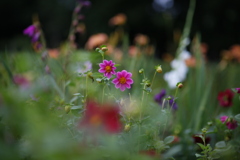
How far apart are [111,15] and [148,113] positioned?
37.8 feet

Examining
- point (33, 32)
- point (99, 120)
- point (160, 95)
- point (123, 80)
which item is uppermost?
point (33, 32)

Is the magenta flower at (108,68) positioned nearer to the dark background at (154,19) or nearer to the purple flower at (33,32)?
the purple flower at (33,32)

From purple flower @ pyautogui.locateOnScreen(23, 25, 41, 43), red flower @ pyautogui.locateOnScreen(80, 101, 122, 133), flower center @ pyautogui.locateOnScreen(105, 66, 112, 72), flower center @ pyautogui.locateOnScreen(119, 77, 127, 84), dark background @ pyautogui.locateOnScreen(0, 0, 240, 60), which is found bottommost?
red flower @ pyautogui.locateOnScreen(80, 101, 122, 133)

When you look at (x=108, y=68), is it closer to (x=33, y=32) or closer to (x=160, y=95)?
(x=160, y=95)

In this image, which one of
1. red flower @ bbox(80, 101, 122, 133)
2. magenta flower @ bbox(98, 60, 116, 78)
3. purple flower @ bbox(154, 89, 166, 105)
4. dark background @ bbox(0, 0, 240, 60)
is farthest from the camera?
dark background @ bbox(0, 0, 240, 60)

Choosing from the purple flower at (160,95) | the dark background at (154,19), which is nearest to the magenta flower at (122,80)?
the purple flower at (160,95)

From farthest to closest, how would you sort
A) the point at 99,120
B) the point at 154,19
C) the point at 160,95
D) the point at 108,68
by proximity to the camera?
1. the point at 154,19
2. the point at 160,95
3. the point at 108,68
4. the point at 99,120

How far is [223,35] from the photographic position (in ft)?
39.4

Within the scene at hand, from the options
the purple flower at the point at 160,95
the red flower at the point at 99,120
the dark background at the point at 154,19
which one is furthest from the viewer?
the dark background at the point at 154,19

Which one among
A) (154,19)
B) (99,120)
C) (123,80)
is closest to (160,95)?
(123,80)

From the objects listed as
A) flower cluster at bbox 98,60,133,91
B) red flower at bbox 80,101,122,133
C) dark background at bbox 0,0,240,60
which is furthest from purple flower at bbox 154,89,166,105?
dark background at bbox 0,0,240,60

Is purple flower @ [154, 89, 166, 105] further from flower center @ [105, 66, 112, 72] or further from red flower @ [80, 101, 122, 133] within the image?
red flower @ [80, 101, 122, 133]

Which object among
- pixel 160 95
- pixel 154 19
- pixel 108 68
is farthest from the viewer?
pixel 154 19

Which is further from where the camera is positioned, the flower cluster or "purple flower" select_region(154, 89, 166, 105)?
"purple flower" select_region(154, 89, 166, 105)
